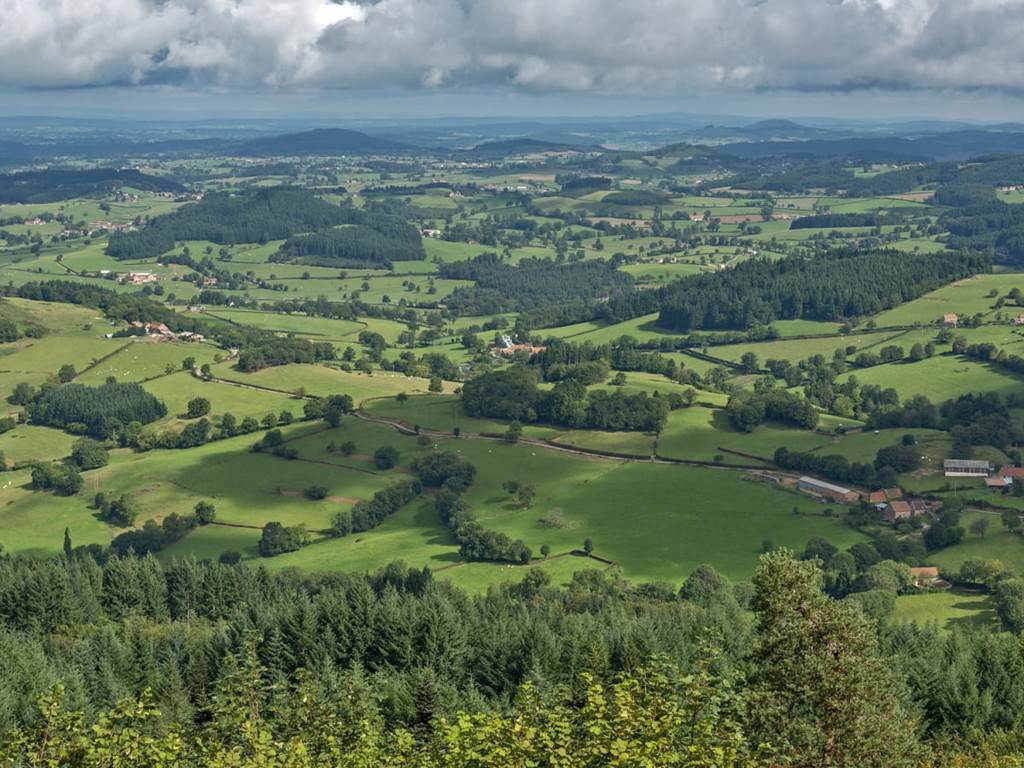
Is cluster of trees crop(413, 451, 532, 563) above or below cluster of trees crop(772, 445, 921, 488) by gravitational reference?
below

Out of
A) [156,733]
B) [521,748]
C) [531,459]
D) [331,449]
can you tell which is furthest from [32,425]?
[521,748]

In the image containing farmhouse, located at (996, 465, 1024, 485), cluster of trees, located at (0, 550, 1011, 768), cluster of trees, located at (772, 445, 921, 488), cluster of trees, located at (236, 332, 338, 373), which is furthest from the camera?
cluster of trees, located at (236, 332, 338, 373)

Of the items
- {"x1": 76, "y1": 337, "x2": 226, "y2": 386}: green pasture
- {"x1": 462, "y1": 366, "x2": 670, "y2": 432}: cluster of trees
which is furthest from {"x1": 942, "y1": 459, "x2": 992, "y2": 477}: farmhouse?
{"x1": 76, "y1": 337, "x2": 226, "y2": 386}: green pasture

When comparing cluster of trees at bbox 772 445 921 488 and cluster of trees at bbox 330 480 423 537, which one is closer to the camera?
cluster of trees at bbox 330 480 423 537

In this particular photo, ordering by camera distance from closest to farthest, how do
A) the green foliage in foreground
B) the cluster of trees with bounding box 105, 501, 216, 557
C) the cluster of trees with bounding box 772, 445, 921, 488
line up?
the green foliage in foreground → the cluster of trees with bounding box 105, 501, 216, 557 → the cluster of trees with bounding box 772, 445, 921, 488

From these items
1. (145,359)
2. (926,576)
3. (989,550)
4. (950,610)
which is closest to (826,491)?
(989,550)

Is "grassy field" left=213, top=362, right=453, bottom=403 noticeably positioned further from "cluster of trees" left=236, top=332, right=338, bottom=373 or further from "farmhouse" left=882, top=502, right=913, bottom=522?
"farmhouse" left=882, top=502, right=913, bottom=522
